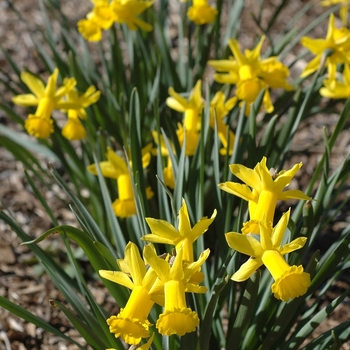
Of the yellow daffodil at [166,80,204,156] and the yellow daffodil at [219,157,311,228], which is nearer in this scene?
the yellow daffodil at [219,157,311,228]

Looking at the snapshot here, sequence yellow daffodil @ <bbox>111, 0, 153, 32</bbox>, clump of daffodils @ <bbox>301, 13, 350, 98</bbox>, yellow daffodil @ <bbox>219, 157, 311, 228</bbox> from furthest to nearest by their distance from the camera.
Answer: yellow daffodil @ <bbox>111, 0, 153, 32</bbox>, clump of daffodils @ <bbox>301, 13, 350, 98</bbox>, yellow daffodil @ <bbox>219, 157, 311, 228</bbox>

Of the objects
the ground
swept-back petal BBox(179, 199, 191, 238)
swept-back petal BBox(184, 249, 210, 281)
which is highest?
swept-back petal BBox(179, 199, 191, 238)

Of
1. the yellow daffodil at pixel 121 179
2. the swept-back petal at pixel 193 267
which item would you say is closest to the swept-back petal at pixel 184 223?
the swept-back petal at pixel 193 267

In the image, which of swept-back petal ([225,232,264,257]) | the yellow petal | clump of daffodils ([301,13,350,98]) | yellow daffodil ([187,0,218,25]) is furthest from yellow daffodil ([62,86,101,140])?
swept-back petal ([225,232,264,257])

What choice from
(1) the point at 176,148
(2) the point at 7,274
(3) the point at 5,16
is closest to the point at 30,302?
(2) the point at 7,274

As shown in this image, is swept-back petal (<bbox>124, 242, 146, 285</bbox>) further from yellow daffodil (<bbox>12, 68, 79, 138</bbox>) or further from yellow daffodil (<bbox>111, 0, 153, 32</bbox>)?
yellow daffodil (<bbox>111, 0, 153, 32</bbox>)

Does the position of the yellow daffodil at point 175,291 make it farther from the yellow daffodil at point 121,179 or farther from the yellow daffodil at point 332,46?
the yellow daffodil at point 332,46

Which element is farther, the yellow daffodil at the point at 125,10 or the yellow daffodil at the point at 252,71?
the yellow daffodil at the point at 125,10
